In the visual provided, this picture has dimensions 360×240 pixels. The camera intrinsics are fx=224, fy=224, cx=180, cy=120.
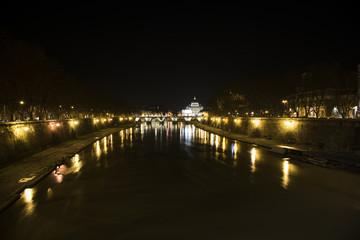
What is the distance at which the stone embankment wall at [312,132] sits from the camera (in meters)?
19.5

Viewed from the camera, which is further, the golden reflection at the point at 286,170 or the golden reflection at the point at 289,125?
the golden reflection at the point at 289,125

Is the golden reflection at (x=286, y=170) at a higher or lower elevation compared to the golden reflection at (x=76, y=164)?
lower

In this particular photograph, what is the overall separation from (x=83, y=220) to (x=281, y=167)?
13023 mm

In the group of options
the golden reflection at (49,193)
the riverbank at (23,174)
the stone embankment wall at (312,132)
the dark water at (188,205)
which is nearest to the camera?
the dark water at (188,205)

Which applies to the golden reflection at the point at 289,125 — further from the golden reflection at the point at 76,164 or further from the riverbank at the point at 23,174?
the riverbank at the point at 23,174

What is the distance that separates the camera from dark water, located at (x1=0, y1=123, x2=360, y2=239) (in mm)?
7172

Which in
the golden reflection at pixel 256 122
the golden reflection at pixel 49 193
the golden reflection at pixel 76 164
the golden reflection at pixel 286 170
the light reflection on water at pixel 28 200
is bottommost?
the golden reflection at pixel 286 170

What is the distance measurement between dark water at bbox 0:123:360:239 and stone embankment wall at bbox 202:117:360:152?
7314 millimetres

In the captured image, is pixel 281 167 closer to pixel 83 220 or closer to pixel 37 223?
pixel 83 220

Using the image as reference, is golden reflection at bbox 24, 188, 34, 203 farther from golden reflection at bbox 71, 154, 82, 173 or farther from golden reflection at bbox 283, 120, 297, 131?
golden reflection at bbox 283, 120, 297, 131

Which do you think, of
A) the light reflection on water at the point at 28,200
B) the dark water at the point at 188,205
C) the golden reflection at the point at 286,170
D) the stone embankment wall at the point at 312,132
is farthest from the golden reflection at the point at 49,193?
the stone embankment wall at the point at 312,132

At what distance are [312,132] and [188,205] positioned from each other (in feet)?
66.7

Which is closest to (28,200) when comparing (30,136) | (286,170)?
(30,136)

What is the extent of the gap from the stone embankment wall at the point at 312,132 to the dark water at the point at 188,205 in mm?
7314
